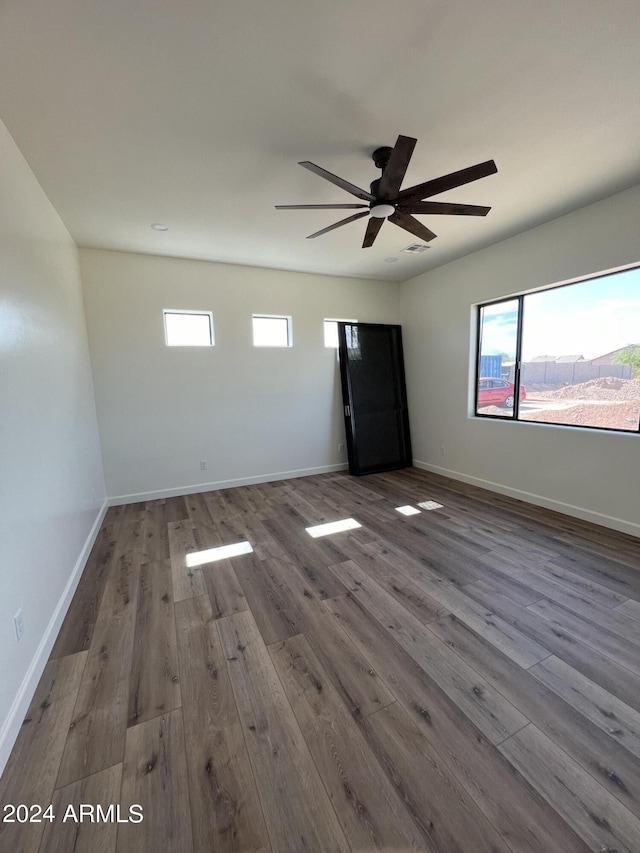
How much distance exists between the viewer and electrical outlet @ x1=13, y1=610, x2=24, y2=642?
1462 mm

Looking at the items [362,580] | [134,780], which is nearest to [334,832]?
[134,780]

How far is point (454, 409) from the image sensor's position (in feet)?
14.7

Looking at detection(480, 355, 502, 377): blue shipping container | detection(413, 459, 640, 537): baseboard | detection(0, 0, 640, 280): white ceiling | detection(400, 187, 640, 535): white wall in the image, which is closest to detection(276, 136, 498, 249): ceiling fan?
detection(0, 0, 640, 280): white ceiling

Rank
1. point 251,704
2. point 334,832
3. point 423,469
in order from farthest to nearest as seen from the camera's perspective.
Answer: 1. point 423,469
2. point 251,704
3. point 334,832

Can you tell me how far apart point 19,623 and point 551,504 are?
416 centimetres

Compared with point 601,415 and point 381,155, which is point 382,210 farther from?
point 601,415

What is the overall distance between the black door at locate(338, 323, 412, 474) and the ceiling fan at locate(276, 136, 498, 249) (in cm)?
241

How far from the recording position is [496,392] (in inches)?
158

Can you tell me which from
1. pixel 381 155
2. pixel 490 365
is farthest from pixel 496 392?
pixel 381 155

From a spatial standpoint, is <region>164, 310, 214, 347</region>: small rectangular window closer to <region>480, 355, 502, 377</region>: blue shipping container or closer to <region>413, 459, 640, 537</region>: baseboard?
<region>480, 355, 502, 377</region>: blue shipping container

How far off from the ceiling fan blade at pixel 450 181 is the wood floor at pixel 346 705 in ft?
8.11

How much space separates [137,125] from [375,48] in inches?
52.0

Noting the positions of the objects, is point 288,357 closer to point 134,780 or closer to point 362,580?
point 362,580

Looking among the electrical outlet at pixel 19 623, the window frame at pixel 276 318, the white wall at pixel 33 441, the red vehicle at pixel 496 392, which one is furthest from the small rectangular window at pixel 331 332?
the electrical outlet at pixel 19 623
